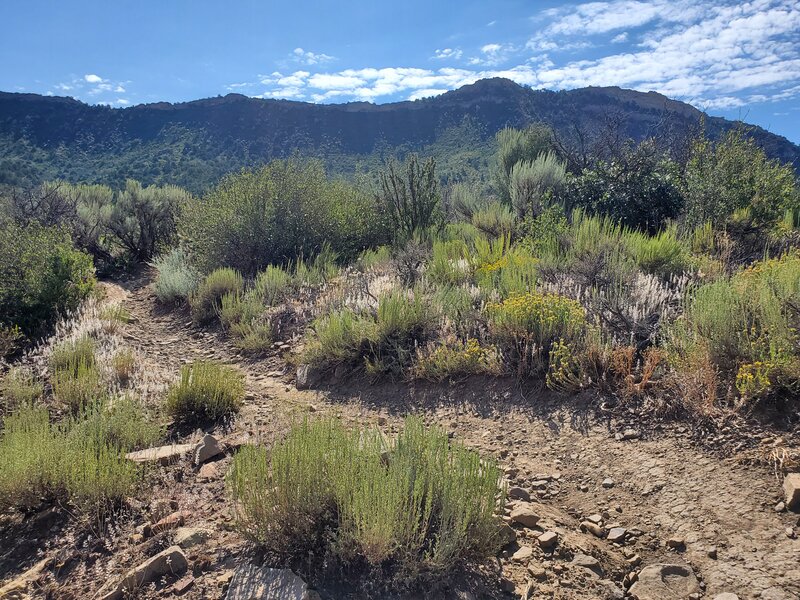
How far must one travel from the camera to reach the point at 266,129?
44.4 m

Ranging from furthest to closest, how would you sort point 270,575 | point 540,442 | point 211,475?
point 540,442 → point 211,475 → point 270,575

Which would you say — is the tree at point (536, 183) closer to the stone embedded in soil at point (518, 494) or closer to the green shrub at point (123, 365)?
the green shrub at point (123, 365)

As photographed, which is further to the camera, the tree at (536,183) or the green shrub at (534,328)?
the tree at (536,183)

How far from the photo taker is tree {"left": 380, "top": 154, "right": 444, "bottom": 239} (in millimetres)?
11547

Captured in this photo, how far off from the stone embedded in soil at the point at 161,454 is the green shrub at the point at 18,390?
63.1 inches

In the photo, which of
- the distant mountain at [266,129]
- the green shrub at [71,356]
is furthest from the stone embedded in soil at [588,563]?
the distant mountain at [266,129]

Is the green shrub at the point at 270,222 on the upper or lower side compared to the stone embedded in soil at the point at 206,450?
upper

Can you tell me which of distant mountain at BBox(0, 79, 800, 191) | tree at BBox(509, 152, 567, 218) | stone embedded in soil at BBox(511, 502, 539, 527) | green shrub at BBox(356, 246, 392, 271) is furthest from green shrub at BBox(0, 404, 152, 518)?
distant mountain at BBox(0, 79, 800, 191)

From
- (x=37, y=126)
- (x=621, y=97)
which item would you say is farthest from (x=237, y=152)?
(x=621, y=97)

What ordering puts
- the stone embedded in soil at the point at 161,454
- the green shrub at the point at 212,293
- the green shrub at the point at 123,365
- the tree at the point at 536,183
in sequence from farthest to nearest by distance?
the tree at the point at 536,183
the green shrub at the point at 212,293
the green shrub at the point at 123,365
the stone embedded in soil at the point at 161,454

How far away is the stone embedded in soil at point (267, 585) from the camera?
2.36 m

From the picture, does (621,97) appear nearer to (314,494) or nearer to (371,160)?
(371,160)

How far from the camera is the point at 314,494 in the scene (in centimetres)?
268

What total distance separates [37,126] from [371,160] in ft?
80.9
